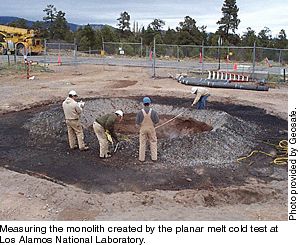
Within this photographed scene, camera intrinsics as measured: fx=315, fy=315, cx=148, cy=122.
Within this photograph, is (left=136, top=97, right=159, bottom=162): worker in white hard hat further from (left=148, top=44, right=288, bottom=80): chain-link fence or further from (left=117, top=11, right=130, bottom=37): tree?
(left=117, top=11, right=130, bottom=37): tree

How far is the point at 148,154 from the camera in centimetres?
988

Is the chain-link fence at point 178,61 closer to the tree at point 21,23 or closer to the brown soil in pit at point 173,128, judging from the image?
the brown soil in pit at point 173,128

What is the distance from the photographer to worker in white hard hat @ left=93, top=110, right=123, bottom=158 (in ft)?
29.5

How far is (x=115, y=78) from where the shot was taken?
85.0 ft

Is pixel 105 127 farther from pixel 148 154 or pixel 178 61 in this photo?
pixel 178 61

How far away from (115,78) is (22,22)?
49313 mm

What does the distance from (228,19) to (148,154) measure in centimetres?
5218

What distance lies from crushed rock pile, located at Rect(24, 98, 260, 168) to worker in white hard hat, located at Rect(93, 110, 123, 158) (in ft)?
1.86

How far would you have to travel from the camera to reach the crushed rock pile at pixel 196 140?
959 cm

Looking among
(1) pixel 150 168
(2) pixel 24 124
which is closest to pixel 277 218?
(1) pixel 150 168

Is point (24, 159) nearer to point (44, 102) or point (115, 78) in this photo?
point (44, 102)

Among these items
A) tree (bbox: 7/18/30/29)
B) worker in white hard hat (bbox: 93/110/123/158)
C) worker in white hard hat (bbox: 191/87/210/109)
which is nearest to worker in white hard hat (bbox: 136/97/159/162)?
worker in white hard hat (bbox: 93/110/123/158)

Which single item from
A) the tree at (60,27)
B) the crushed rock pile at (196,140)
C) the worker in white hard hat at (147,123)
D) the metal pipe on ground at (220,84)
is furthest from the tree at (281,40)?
the worker in white hard hat at (147,123)

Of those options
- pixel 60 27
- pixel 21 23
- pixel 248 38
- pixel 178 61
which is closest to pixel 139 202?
pixel 178 61
